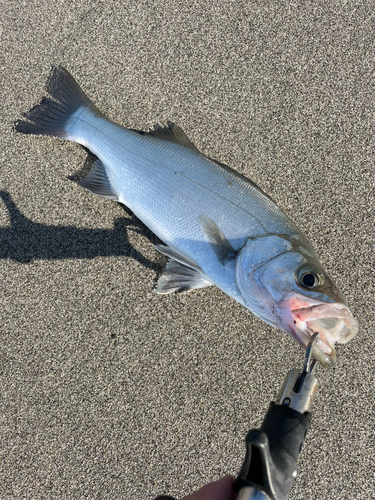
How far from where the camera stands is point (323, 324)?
1.01m

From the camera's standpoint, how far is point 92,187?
1.54 metres

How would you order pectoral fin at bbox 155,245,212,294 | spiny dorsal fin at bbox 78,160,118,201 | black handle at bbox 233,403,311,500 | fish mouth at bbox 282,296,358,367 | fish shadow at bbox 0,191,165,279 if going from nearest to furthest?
1. black handle at bbox 233,403,311,500
2. fish mouth at bbox 282,296,358,367
3. pectoral fin at bbox 155,245,212,294
4. spiny dorsal fin at bbox 78,160,118,201
5. fish shadow at bbox 0,191,165,279

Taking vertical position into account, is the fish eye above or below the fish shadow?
above

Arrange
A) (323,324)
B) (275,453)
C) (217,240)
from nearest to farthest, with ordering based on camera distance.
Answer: (275,453)
(323,324)
(217,240)

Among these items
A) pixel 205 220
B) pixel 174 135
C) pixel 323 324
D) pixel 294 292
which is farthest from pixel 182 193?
pixel 323 324

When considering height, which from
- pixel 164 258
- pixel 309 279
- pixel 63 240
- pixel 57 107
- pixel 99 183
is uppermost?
pixel 309 279

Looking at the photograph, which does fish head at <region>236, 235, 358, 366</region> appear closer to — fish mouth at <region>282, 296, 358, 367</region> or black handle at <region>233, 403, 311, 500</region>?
fish mouth at <region>282, 296, 358, 367</region>

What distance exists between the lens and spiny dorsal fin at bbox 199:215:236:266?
4.13ft

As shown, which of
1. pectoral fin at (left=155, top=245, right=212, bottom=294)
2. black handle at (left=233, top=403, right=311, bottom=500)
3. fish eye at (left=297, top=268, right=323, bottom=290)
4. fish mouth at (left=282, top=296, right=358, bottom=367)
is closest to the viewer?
black handle at (left=233, top=403, right=311, bottom=500)

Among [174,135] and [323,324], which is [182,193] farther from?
[323,324]

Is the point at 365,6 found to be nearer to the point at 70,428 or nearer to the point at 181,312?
the point at 181,312

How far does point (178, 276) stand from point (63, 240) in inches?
24.0

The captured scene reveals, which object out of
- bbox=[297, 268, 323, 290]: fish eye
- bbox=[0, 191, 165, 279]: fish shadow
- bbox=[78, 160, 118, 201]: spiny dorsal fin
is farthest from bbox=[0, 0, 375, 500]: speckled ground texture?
bbox=[297, 268, 323, 290]: fish eye

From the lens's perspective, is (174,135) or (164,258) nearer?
(174,135)
